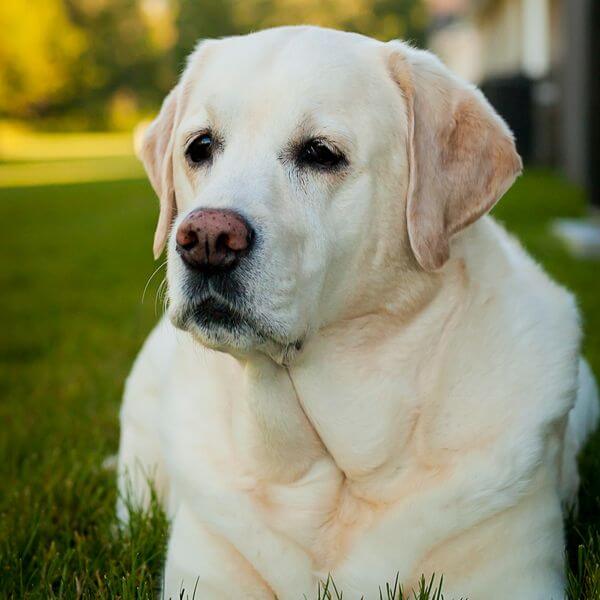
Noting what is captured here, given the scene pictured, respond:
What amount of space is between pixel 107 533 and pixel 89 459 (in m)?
0.66

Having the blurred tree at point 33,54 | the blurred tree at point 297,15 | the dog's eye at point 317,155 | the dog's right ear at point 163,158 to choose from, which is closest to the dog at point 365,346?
the dog's eye at point 317,155

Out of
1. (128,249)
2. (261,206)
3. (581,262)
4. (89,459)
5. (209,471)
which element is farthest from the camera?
(128,249)

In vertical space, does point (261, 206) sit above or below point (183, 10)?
above

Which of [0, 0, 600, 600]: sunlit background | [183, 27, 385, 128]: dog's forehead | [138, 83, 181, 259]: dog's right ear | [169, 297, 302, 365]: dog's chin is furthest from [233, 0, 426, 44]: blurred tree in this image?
[169, 297, 302, 365]: dog's chin

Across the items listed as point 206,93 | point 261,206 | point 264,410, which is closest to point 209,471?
point 264,410

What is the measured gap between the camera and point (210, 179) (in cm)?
248

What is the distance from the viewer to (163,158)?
291 centimetres

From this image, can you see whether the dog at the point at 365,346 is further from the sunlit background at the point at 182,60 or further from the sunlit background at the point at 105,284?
the sunlit background at the point at 182,60

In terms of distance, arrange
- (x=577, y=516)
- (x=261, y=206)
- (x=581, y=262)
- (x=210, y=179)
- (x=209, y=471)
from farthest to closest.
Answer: (x=581, y=262)
(x=577, y=516)
(x=209, y=471)
(x=210, y=179)
(x=261, y=206)

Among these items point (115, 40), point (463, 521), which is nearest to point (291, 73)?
point (463, 521)

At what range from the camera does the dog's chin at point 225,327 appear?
90.0 inches

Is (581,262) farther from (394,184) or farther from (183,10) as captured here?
(183,10)

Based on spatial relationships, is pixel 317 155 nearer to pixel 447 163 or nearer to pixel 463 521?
pixel 447 163

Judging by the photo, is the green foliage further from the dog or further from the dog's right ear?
the dog
